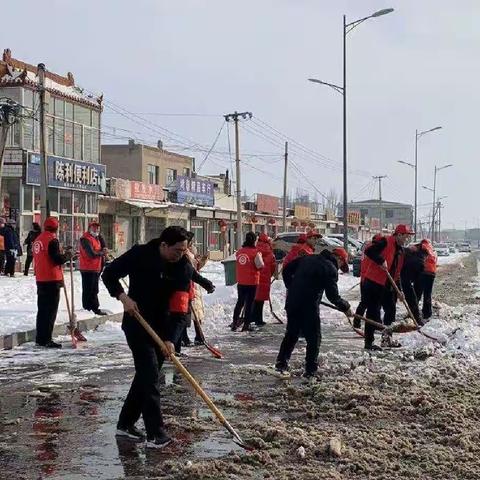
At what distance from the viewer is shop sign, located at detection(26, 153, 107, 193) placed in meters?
26.2

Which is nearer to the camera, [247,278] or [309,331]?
[309,331]

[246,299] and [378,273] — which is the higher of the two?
[378,273]

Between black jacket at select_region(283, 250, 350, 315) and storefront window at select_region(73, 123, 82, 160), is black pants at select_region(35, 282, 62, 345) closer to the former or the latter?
black jacket at select_region(283, 250, 350, 315)

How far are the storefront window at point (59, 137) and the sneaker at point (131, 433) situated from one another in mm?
23287

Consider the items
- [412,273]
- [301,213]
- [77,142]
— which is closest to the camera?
[412,273]

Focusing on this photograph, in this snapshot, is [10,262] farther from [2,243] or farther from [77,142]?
[77,142]

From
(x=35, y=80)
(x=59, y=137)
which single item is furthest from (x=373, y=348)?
(x=59, y=137)

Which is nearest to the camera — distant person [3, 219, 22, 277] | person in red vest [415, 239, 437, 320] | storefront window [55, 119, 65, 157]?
person in red vest [415, 239, 437, 320]

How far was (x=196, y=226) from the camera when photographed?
42.7 metres

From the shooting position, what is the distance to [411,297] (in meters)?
13.9

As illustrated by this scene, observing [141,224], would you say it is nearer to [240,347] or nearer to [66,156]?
[66,156]

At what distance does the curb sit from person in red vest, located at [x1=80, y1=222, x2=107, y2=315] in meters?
0.37

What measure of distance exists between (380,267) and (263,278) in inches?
126

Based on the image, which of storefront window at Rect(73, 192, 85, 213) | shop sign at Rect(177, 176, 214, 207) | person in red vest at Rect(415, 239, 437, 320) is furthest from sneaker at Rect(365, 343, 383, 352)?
shop sign at Rect(177, 176, 214, 207)
